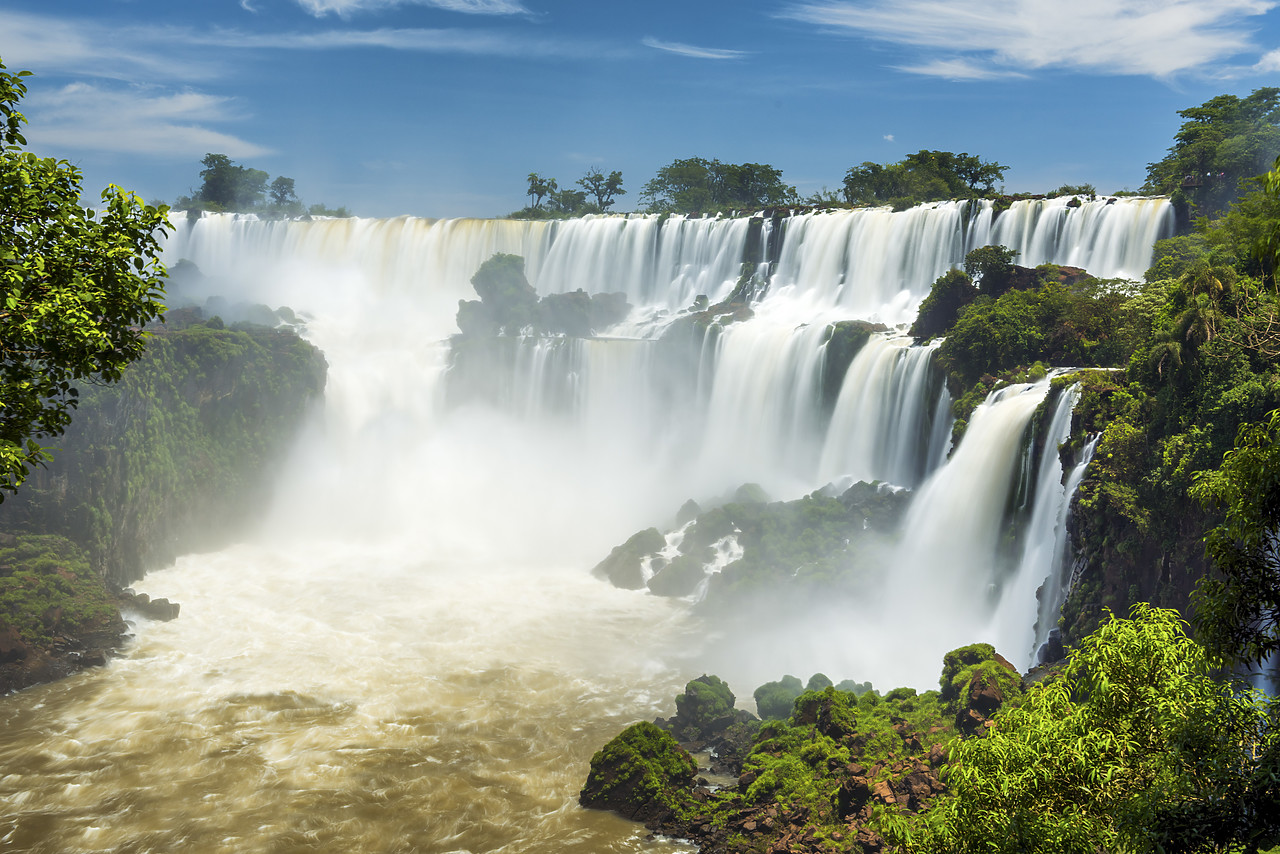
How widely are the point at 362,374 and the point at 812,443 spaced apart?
72.8 feet

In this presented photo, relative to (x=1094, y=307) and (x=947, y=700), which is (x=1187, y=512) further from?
(x=1094, y=307)

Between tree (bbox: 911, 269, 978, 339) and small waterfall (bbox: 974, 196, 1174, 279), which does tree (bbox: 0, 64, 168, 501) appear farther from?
small waterfall (bbox: 974, 196, 1174, 279)

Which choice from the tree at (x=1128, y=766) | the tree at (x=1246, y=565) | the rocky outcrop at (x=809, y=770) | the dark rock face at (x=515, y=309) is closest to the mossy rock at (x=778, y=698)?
the rocky outcrop at (x=809, y=770)

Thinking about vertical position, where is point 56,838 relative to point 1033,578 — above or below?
below

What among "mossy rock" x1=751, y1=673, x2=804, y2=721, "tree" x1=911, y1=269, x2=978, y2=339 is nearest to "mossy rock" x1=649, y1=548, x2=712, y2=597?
"mossy rock" x1=751, y1=673, x2=804, y2=721

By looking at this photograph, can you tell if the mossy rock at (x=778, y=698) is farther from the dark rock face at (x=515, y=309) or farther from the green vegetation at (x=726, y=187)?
the green vegetation at (x=726, y=187)

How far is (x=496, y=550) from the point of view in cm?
3334

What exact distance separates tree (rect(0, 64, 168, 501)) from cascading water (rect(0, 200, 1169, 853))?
1095cm

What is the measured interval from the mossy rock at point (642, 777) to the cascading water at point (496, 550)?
0.42 meters

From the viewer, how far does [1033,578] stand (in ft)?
67.7

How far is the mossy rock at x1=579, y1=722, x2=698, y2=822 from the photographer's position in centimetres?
1658

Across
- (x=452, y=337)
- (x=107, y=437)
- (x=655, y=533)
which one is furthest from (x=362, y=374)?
(x=655, y=533)

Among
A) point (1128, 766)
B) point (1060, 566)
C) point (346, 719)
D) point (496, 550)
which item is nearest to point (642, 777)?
point (346, 719)

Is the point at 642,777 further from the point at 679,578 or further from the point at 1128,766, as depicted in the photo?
the point at 679,578
